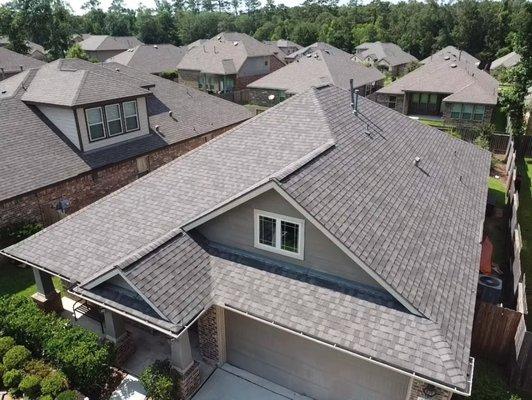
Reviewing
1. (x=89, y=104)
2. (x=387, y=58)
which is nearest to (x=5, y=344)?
(x=89, y=104)

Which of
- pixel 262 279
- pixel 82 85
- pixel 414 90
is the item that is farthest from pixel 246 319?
pixel 414 90

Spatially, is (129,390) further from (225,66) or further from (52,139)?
(225,66)

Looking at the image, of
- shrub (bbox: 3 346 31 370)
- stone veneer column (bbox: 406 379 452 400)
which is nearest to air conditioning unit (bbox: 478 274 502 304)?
stone veneer column (bbox: 406 379 452 400)

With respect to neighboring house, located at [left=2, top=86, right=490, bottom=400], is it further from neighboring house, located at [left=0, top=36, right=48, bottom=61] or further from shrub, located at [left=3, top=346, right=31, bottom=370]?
neighboring house, located at [left=0, top=36, right=48, bottom=61]

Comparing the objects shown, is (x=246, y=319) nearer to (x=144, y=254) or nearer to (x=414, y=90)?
(x=144, y=254)

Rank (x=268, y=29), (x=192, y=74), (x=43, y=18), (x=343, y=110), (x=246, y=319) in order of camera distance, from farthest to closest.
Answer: (x=268, y=29) < (x=43, y=18) < (x=192, y=74) < (x=343, y=110) < (x=246, y=319)

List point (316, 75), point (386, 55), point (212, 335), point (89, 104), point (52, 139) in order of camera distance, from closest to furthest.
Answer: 1. point (212, 335)
2. point (89, 104)
3. point (52, 139)
4. point (316, 75)
5. point (386, 55)

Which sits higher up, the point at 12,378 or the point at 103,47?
the point at 103,47
